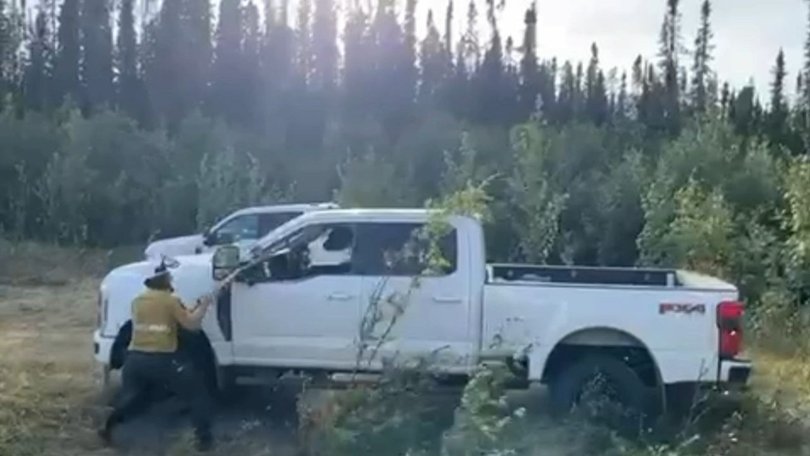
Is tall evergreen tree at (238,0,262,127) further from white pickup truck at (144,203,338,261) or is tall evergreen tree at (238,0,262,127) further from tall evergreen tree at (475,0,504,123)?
white pickup truck at (144,203,338,261)

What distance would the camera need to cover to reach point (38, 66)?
62.2 meters

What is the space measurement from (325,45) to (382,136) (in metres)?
23.3

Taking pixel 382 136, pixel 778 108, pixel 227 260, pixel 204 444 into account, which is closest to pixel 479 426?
pixel 204 444

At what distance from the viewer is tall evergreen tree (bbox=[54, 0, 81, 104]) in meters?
62.2

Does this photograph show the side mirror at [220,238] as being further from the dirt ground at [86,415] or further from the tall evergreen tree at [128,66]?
the tall evergreen tree at [128,66]

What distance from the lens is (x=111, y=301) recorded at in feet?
37.0

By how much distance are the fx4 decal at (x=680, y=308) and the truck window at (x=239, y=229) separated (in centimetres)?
1095

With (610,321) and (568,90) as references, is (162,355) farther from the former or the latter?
(568,90)

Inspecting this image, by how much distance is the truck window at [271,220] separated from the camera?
2069 cm

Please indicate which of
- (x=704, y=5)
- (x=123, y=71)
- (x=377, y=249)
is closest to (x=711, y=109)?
(x=377, y=249)

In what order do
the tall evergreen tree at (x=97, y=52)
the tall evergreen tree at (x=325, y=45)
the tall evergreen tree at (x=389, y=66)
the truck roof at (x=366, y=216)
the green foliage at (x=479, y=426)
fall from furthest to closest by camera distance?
the tall evergreen tree at (x=325, y=45) → the tall evergreen tree at (x=97, y=52) → the tall evergreen tree at (x=389, y=66) → the truck roof at (x=366, y=216) → the green foliage at (x=479, y=426)

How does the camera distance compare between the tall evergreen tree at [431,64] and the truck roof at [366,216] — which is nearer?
the truck roof at [366,216]

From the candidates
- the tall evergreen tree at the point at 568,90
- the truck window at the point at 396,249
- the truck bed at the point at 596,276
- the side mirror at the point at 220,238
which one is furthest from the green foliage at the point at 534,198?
the tall evergreen tree at the point at 568,90

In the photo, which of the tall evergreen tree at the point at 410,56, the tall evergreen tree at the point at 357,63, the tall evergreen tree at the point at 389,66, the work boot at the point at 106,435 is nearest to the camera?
the work boot at the point at 106,435
